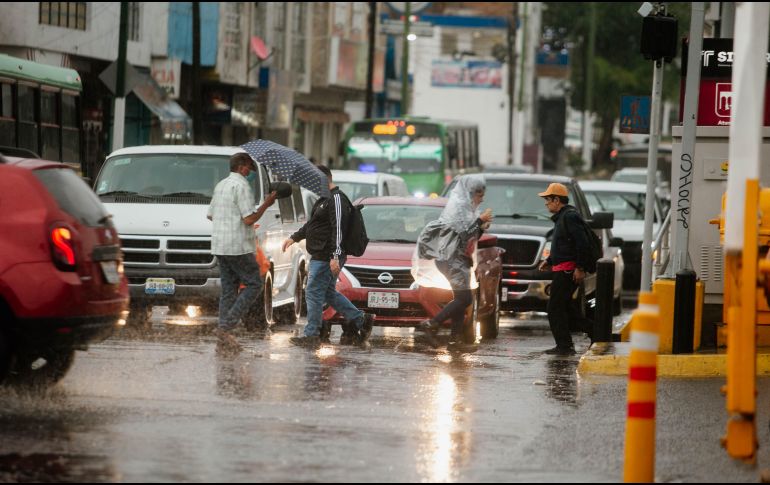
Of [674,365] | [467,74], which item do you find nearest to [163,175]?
[674,365]

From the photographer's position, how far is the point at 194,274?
17.3m

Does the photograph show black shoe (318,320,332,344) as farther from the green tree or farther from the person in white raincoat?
the green tree

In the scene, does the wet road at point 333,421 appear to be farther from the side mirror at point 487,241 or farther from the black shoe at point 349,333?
the side mirror at point 487,241

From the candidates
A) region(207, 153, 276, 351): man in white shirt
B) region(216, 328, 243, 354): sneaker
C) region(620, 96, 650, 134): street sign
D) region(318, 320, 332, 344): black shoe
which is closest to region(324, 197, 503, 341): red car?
region(318, 320, 332, 344): black shoe

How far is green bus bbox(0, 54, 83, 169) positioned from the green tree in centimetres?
5491

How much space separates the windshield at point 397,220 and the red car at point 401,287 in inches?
0.4

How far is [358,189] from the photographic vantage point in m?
25.0

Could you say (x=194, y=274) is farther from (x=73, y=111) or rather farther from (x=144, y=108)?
(x=144, y=108)

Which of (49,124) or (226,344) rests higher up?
(49,124)

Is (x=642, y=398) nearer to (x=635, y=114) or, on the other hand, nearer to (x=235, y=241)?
(x=235, y=241)

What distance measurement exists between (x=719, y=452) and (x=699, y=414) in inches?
63.2

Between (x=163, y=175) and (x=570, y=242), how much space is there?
4918 millimetres

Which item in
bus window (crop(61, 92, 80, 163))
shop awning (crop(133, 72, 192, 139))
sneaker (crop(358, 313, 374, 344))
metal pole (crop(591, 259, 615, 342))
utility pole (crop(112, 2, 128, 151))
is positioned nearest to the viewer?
metal pole (crop(591, 259, 615, 342))

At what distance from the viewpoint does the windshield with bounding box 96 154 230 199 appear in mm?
18219
